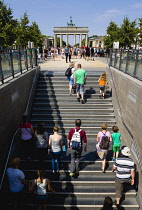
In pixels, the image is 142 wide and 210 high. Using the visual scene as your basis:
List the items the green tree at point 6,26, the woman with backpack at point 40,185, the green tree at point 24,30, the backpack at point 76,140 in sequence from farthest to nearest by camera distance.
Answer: the green tree at point 24,30
the green tree at point 6,26
the backpack at point 76,140
the woman with backpack at point 40,185

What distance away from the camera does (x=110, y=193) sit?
17.5 feet

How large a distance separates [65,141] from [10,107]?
8.84ft

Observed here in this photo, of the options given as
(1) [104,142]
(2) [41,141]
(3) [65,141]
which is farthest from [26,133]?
(1) [104,142]

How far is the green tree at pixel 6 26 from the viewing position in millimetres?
19953

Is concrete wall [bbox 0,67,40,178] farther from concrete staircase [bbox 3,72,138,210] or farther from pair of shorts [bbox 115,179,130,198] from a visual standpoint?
pair of shorts [bbox 115,179,130,198]

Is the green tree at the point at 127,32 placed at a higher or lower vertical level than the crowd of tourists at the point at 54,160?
higher

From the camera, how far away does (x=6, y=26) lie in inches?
781

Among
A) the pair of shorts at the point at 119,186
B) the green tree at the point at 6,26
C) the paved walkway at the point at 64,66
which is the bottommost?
the pair of shorts at the point at 119,186

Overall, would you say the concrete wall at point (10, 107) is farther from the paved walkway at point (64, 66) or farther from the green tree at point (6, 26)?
the green tree at point (6, 26)

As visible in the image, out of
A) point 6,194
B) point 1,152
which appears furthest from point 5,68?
point 6,194

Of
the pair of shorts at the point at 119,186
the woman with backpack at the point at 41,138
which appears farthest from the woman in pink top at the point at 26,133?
the pair of shorts at the point at 119,186

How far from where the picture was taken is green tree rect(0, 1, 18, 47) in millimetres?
19953

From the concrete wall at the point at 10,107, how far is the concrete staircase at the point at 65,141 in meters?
0.97

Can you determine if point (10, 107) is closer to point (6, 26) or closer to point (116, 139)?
point (116, 139)
